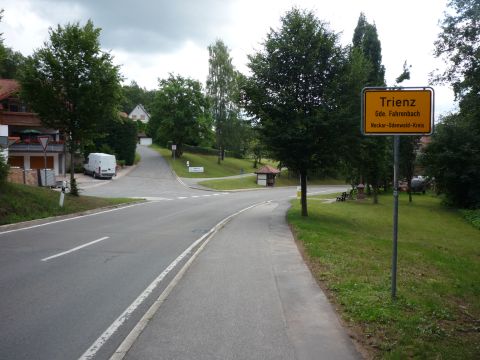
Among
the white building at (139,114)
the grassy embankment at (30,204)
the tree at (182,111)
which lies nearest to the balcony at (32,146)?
the tree at (182,111)

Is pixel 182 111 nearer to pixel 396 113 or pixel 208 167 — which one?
pixel 208 167

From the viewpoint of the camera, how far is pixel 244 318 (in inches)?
235

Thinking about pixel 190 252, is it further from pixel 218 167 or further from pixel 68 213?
pixel 218 167

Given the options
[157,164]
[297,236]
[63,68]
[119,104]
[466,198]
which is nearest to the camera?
[297,236]

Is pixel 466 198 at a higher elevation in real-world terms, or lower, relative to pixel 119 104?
lower

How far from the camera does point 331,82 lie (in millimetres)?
20812

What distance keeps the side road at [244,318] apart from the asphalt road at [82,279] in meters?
0.46

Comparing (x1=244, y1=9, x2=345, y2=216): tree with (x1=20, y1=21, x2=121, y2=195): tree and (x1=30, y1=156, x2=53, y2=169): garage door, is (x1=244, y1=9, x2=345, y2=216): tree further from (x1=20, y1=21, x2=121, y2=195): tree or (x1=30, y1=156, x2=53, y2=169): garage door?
(x1=30, y1=156, x2=53, y2=169): garage door

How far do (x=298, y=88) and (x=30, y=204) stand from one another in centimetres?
1274

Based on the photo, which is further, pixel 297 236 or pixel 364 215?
pixel 364 215

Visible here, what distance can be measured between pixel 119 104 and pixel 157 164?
1557 inches

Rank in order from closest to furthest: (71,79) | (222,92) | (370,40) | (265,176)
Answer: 1. (71,79)
2. (370,40)
3. (265,176)
4. (222,92)

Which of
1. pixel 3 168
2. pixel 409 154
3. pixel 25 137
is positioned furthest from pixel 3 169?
pixel 25 137

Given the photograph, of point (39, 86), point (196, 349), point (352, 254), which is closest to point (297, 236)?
point (352, 254)
